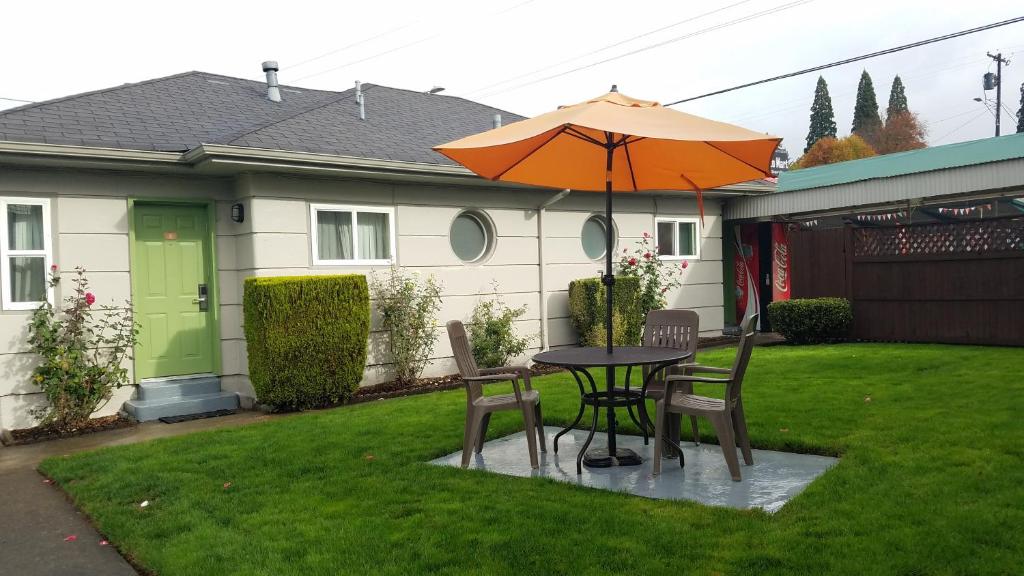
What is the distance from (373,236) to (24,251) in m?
3.60

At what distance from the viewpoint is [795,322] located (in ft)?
38.1

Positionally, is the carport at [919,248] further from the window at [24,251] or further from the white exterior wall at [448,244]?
the window at [24,251]

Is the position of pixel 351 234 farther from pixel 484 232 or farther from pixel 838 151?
pixel 838 151

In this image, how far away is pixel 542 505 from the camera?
13.6 ft

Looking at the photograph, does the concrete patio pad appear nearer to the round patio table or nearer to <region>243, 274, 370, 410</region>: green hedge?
the round patio table

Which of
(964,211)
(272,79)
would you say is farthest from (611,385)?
(964,211)

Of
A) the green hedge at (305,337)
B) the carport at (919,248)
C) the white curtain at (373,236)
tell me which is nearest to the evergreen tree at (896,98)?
the carport at (919,248)

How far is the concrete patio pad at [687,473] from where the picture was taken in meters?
4.25

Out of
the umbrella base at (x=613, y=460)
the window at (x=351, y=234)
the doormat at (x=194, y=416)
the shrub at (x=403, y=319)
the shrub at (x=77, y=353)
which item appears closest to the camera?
the umbrella base at (x=613, y=460)

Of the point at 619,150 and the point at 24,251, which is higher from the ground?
the point at 619,150

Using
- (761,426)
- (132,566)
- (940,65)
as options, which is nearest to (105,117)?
(132,566)

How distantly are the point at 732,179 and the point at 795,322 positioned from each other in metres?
6.43

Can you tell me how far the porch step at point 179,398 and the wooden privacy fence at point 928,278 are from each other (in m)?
9.21

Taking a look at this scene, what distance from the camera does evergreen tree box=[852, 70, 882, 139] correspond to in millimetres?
52922
